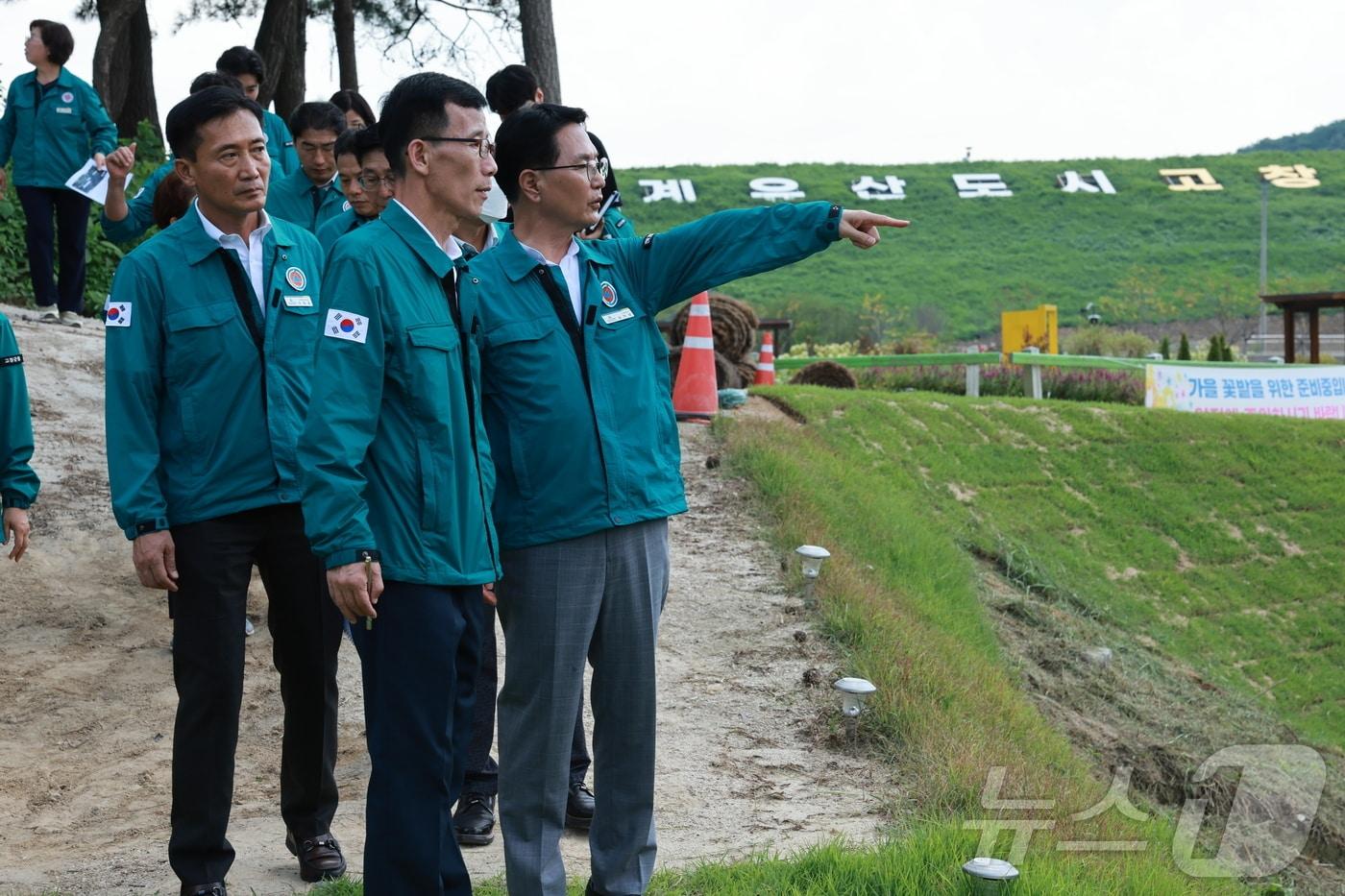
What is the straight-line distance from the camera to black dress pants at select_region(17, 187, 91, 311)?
31.3 feet

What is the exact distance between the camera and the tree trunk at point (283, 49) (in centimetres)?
1695

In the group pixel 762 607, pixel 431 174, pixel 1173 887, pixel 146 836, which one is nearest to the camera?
pixel 431 174

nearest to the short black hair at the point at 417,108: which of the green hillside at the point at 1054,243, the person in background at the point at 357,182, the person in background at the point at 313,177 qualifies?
the person in background at the point at 357,182

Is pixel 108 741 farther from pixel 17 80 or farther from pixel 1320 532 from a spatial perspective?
pixel 1320 532

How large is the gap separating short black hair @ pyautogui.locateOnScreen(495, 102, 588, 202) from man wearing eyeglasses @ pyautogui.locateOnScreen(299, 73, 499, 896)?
274mm

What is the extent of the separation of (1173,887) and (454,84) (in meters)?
3.22

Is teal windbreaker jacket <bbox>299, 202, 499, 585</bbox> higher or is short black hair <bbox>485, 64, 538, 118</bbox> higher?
short black hair <bbox>485, 64, 538, 118</bbox>

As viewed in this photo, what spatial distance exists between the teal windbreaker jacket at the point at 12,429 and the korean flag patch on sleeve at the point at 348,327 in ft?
4.92

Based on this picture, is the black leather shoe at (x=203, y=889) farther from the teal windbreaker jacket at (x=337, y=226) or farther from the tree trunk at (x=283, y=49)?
the tree trunk at (x=283, y=49)

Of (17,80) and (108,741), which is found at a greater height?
(17,80)

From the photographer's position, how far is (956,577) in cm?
953

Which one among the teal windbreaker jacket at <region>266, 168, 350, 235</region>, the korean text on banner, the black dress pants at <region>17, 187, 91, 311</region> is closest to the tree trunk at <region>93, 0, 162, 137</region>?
the black dress pants at <region>17, 187, 91, 311</region>

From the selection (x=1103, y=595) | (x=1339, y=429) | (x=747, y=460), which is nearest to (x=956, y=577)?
(x=747, y=460)

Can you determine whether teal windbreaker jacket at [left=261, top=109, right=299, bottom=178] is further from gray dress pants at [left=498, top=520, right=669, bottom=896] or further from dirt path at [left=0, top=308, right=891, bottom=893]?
gray dress pants at [left=498, top=520, right=669, bottom=896]
